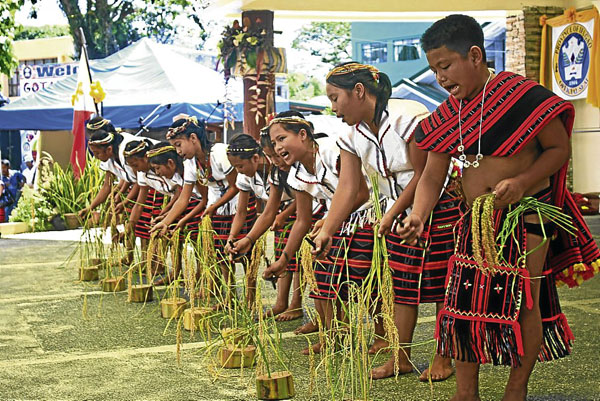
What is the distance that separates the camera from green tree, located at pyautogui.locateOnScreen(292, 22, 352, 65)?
133 feet

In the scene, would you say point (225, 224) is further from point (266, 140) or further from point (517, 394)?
point (517, 394)

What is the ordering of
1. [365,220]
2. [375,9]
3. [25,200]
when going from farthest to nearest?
[25,200] → [375,9] → [365,220]

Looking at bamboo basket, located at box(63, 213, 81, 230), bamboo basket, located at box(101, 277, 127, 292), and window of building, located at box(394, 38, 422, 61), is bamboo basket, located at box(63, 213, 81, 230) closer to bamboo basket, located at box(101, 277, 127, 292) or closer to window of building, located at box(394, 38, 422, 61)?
bamboo basket, located at box(101, 277, 127, 292)

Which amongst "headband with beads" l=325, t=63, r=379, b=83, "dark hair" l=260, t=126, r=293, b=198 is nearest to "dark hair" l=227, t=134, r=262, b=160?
"dark hair" l=260, t=126, r=293, b=198

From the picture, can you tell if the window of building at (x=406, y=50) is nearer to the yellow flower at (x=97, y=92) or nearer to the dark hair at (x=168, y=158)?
the yellow flower at (x=97, y=92)

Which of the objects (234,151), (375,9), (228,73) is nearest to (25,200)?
(228,73)

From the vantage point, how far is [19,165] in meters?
24.4

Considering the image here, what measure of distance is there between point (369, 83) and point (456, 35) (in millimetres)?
848

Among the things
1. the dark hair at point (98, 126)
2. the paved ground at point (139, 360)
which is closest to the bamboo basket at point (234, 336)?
the paved ground at point (139, 360)

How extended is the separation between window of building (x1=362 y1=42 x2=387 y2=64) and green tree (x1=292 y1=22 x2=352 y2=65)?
32.0 ft

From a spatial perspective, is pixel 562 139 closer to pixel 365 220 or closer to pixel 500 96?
pixel 500 96

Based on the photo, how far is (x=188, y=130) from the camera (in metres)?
6.08

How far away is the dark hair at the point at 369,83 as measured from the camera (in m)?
3.84

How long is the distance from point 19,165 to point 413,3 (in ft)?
52.3
